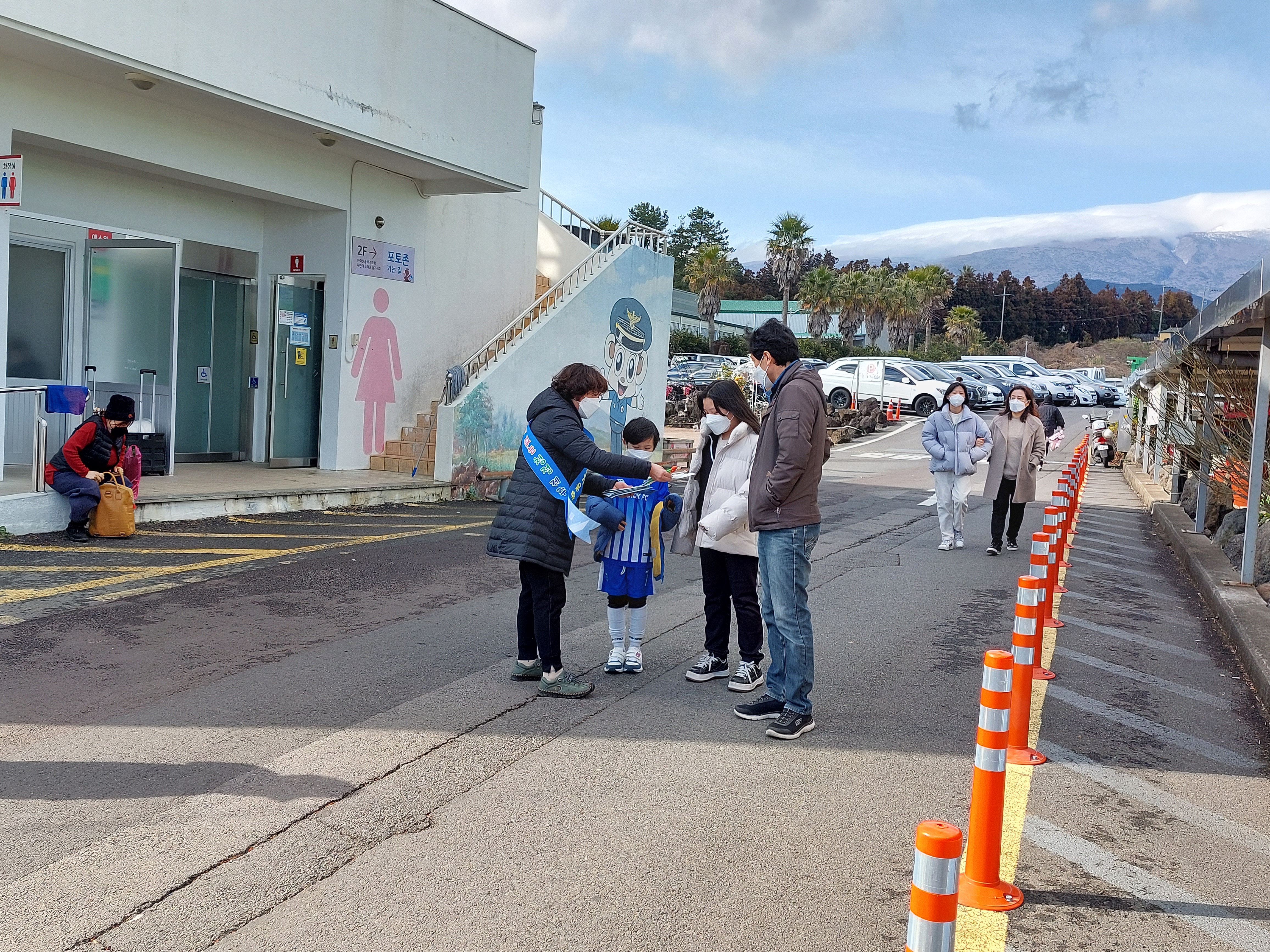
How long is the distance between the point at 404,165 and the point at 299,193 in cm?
157

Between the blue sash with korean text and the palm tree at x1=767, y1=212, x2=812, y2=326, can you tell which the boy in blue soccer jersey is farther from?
the palm tree at x1=767, y1=212, x2=812, y2=326

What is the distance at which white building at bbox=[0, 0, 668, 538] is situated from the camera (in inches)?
482

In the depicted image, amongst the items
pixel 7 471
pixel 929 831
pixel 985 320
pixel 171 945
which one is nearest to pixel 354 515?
pixel 7 471

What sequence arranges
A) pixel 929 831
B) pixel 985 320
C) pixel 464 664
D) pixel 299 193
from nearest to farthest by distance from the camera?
1. pixel 929 831
2. pixel 464 664
3. pixel 299 193
4. pixel 985 320

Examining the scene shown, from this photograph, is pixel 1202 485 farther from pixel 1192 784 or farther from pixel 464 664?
pixel 464 664

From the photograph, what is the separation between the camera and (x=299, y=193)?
15414 millimetres

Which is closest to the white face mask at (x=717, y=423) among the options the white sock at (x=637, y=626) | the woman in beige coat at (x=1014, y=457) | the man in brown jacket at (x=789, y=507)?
the man in brown jacket at (x=789, y=507)

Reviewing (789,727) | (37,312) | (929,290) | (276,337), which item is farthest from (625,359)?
(929,290)

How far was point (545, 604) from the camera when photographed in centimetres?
602

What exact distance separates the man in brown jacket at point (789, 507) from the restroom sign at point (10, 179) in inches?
343

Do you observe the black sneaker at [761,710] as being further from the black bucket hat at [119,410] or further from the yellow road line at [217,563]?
the black bucket hat at [119,410]

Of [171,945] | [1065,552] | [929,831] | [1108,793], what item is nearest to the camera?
[929,831]

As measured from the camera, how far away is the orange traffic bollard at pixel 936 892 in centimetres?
237

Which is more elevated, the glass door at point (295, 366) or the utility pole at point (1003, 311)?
the utility pole at point (1003, 311)
